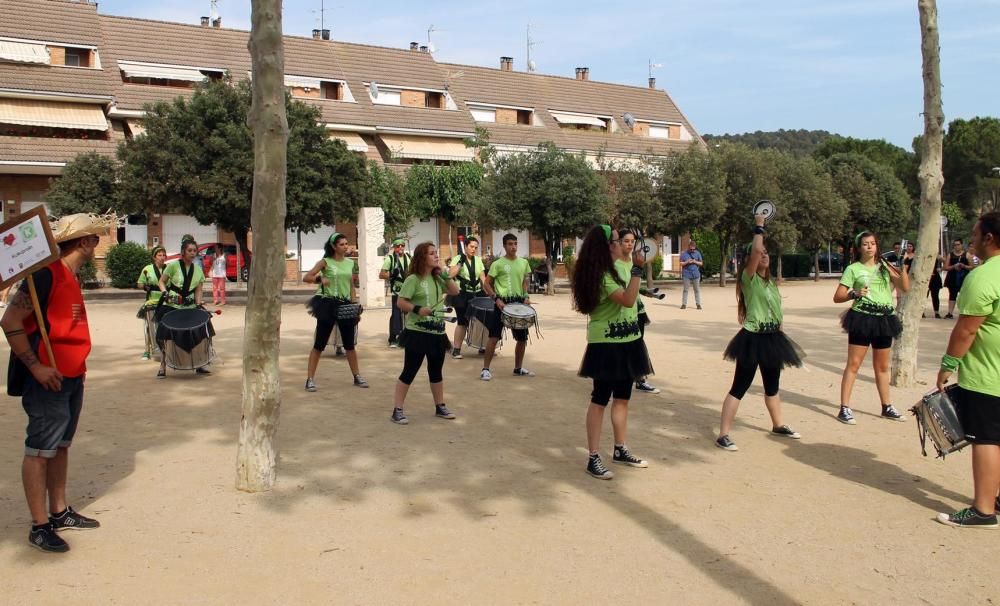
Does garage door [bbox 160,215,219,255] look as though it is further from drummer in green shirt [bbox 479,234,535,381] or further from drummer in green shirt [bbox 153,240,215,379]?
drummer in green shirt [bbox 479,234,535,381]

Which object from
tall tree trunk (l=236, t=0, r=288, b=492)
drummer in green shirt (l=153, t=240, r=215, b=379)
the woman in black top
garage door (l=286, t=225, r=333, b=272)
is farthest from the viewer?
garage door (l=286, t=225, r=333, b=272)

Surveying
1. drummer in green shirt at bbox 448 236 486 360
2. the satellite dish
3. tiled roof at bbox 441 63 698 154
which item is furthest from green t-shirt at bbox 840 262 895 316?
tiled roof at bbox 441 63 698 154

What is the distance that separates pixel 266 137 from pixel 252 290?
1025mm

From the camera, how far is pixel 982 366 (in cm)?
524

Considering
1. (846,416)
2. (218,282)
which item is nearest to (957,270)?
(846,416)

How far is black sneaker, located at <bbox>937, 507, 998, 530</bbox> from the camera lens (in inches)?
209

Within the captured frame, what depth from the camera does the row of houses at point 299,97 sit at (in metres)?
Result: 33.8

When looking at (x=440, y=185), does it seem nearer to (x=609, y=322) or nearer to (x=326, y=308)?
(x=326, y=308)

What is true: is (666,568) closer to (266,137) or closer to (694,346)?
(266,137)

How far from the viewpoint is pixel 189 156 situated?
22109 millimetres

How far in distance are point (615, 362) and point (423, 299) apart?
7.72 ft

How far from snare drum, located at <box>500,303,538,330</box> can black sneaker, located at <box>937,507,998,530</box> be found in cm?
568

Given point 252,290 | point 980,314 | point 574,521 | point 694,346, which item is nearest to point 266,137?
point 252,290

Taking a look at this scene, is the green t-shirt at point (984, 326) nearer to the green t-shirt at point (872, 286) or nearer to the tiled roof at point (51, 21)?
the green t-shirt at point (872, 286)
